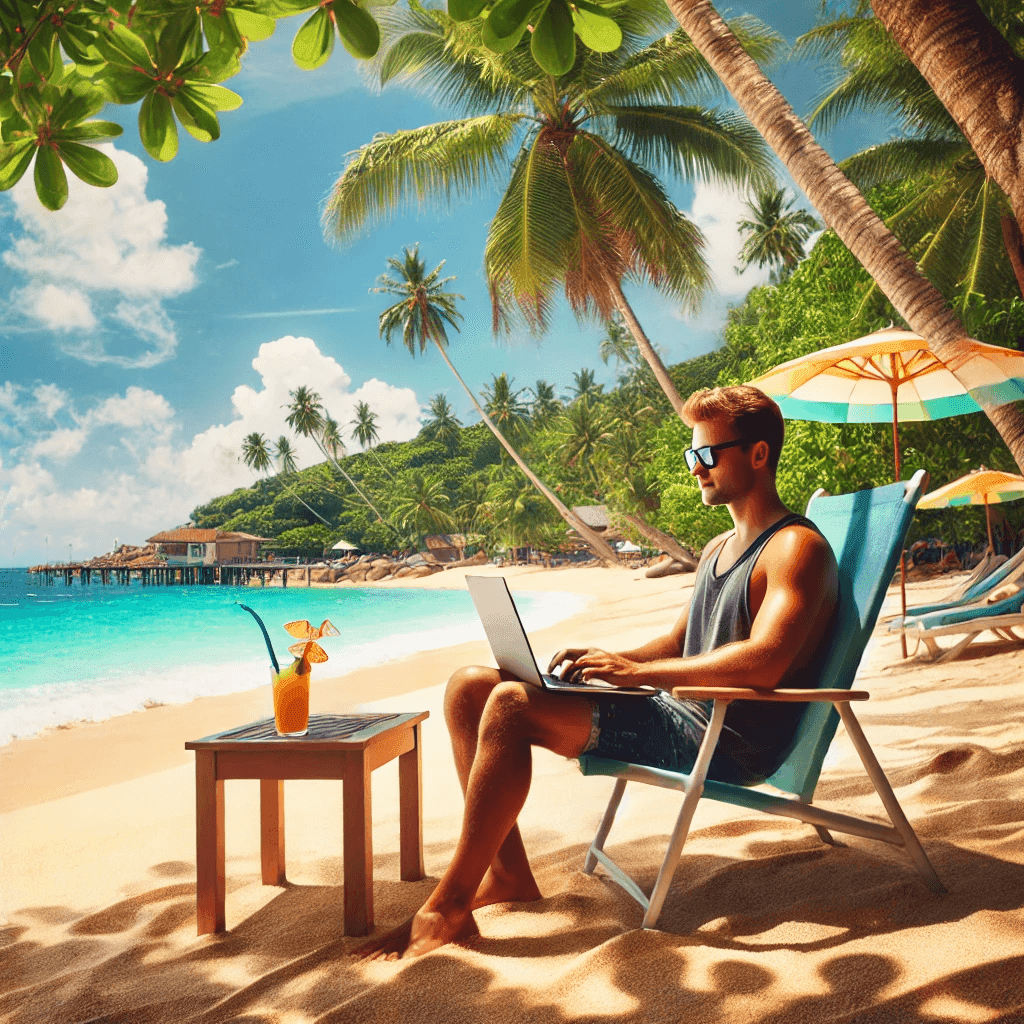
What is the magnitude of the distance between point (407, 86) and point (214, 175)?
142 m

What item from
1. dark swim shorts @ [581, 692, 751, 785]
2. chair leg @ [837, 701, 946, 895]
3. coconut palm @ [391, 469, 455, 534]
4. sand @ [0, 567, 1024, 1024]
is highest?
coconut palm @ [391, 469, 455, 534]

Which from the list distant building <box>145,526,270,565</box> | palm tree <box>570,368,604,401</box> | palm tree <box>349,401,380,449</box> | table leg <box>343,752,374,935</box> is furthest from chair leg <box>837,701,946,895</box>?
distant building <box>145,526,270,565</box>

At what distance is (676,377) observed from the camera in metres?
45.7

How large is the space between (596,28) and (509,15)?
14 cm

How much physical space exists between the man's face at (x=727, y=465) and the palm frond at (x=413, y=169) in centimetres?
1140

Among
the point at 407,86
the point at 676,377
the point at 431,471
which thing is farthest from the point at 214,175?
the point at 407,86

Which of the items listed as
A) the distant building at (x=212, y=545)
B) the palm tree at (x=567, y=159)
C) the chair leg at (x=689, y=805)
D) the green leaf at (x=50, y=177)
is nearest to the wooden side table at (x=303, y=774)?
the chair leg at (x=689, y=805)

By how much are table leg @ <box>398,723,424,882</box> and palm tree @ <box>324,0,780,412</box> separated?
10.7 m

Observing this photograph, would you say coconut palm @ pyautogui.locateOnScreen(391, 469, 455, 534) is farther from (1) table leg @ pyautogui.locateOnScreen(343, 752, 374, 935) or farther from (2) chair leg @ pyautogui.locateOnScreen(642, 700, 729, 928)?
(2) chair leg @ pyautogui.locateOnScreen(642, 700, 729, 928)

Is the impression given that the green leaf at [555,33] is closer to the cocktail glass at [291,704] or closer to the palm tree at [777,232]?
the cocktail glass at [291,704]

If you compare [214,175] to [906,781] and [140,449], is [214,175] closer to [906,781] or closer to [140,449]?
[140,449]

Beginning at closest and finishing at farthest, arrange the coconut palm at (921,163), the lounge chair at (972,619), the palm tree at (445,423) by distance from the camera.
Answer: the lounge chair at (972,619) < the coconut palm at (921,163) < the palm tree at (445,423)

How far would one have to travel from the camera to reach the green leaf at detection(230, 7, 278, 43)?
1.40m

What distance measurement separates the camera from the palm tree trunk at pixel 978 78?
7.04ft
